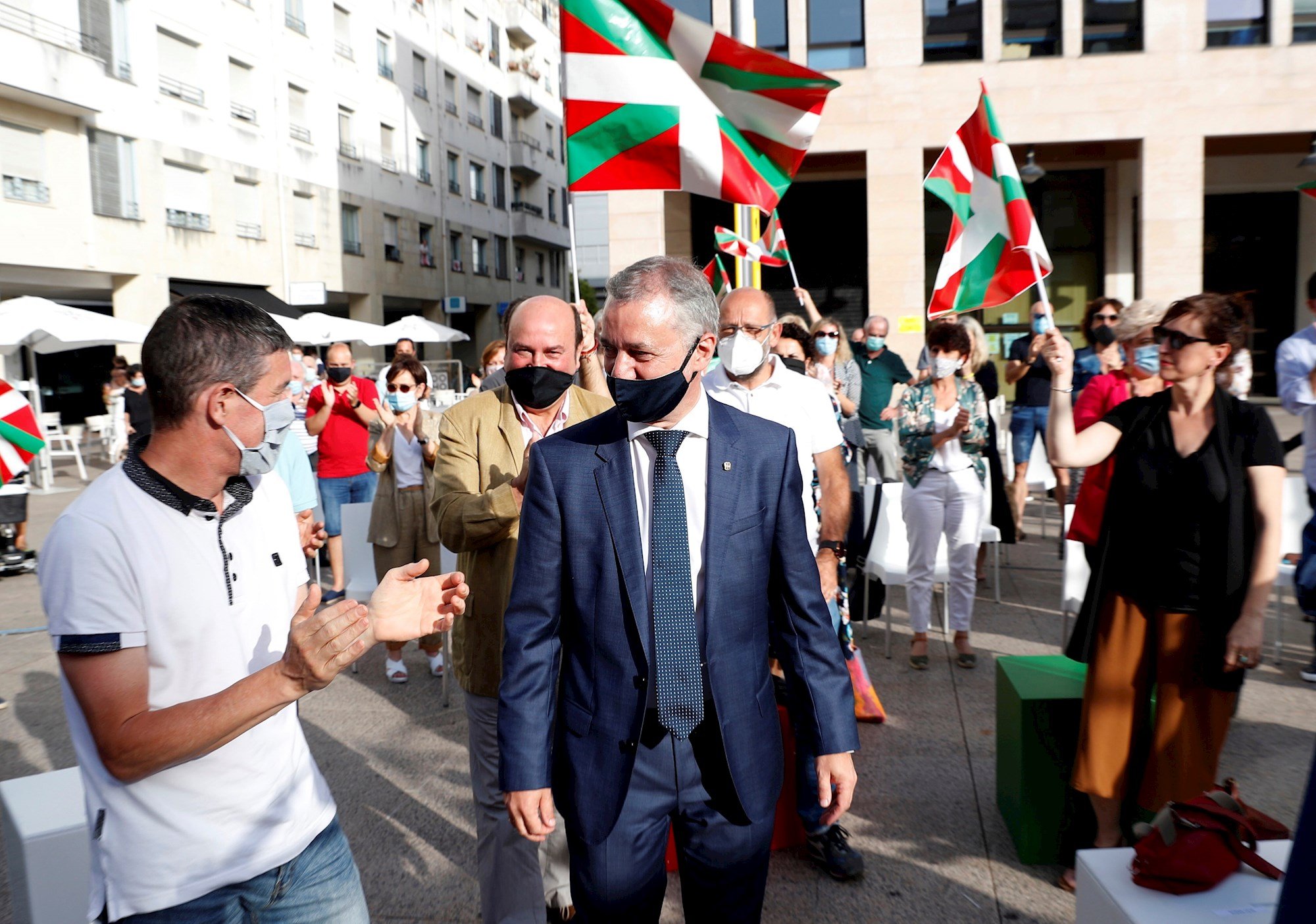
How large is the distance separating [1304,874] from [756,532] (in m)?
1.56

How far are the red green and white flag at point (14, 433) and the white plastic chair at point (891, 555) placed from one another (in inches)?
258

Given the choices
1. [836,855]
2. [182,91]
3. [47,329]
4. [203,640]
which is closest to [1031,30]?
[47,329]

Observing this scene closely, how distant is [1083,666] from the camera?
13.6 ft

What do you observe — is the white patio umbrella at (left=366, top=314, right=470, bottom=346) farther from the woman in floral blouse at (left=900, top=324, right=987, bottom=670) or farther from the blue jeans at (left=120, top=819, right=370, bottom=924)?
the blue jeans at (left=120, top=819, right=370, bottom=924)

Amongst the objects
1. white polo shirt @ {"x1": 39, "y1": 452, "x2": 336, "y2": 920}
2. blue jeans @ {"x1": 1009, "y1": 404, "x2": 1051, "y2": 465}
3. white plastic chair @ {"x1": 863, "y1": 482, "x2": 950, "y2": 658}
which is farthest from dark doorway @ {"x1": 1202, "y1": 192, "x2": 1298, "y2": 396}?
white polo shirt @ {"x1": 39, "y1": 452, "x2": 336, "y2": 920}

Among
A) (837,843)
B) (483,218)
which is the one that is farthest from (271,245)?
(837,843)

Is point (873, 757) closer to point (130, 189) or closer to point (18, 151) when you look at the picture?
point (18, 151)

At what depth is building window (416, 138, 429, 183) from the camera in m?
38.5

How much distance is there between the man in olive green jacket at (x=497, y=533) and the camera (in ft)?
10.7

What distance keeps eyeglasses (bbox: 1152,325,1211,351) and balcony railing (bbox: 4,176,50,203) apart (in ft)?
77.5

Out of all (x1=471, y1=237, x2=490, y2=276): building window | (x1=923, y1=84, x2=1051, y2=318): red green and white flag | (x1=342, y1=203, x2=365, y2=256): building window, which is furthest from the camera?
(x1=471, y1=237, x2=490, y2=276): building window

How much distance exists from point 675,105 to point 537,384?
7.16 feet

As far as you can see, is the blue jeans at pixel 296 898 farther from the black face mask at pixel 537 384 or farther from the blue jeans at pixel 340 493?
the blue jeans at pixel 340 493

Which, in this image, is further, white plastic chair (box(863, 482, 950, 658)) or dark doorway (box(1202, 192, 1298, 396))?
dark doorway (box(1202, 192, 1298, 396))
